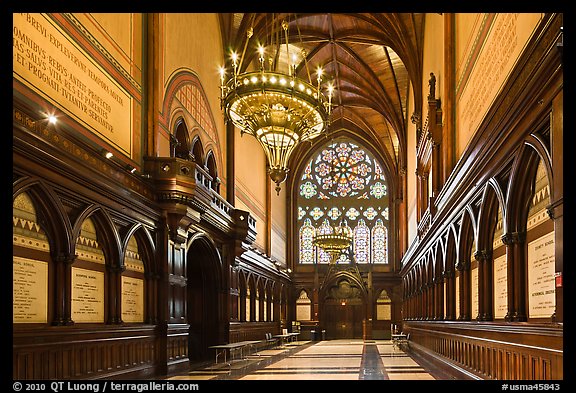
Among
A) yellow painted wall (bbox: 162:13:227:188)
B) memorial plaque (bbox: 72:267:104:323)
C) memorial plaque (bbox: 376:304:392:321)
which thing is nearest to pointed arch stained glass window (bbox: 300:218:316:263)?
memorial plaque (bbox: 376:304:392:321)

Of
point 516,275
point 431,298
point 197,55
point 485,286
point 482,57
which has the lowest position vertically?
point 431,298

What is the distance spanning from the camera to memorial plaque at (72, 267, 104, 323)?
9359 mm

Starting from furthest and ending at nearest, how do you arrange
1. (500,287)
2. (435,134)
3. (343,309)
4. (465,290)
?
(343,309), (435,134), (465,290), (500,287)

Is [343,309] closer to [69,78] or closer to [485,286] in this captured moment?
[485,286]

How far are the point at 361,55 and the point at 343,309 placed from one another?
14.7m

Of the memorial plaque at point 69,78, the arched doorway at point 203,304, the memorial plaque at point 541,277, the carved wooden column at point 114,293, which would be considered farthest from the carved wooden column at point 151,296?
the memorial plaque at point 541,277

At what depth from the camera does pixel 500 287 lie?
8906 millimetres

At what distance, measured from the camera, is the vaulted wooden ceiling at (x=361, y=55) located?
67.4 feet

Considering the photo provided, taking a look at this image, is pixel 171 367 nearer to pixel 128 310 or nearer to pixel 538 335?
pixel 128 310

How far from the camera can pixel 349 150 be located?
Result: 118 feet

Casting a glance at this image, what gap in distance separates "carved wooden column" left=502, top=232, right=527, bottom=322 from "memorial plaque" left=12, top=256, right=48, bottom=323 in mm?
5861

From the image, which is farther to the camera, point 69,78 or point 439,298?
point 439,298

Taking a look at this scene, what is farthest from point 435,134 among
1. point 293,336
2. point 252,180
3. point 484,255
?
point 293,336
